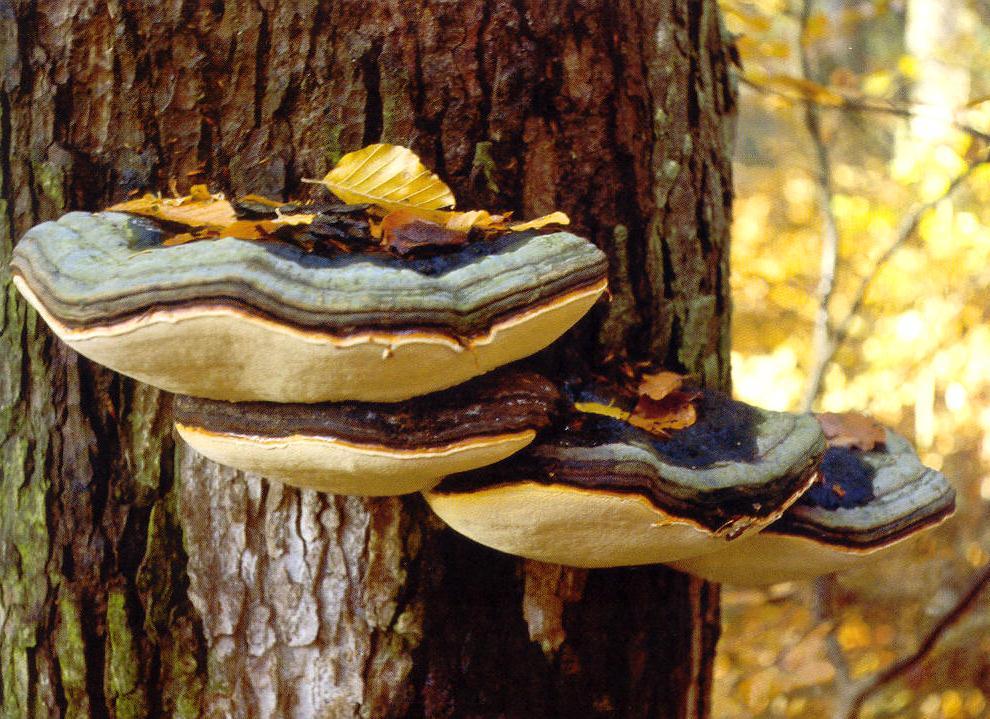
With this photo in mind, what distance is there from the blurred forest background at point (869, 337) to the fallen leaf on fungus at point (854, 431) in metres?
1.96

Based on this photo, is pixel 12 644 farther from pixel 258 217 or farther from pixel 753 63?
pixel 753 63

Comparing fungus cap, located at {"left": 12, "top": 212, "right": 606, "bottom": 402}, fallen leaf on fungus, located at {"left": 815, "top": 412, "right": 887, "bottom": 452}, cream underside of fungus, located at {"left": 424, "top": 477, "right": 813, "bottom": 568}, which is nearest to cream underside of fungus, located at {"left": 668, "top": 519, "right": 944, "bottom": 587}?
cream underside of fungus, located at {"left": 424, "top": 477, "right": 813, "bottom": 568}

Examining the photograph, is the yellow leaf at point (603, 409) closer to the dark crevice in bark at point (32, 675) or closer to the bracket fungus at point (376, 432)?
the bracket fungus at point (376, 432)

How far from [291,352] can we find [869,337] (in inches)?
301

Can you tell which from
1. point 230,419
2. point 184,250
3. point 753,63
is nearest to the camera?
point 184,250

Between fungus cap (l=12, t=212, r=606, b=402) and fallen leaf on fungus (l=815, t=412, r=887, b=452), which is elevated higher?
fungus cap (l=12, t=212, r=606, b=402)

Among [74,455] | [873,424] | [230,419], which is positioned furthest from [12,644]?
[873,424]

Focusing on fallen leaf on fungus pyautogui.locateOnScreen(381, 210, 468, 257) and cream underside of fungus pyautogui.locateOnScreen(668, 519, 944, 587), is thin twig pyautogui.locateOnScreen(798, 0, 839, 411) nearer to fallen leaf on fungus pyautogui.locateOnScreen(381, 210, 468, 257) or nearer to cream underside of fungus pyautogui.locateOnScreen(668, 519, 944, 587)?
cream underside of fungus pyautogui.locateOnScreen(668, 519, 944, 587)

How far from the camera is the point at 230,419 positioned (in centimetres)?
127

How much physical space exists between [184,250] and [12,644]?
1219mm

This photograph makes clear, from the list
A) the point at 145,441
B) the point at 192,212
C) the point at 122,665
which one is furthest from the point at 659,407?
the point at 122,665

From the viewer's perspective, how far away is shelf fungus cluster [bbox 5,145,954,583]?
106cm

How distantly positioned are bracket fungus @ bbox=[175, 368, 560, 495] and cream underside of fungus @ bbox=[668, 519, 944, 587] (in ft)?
2.00

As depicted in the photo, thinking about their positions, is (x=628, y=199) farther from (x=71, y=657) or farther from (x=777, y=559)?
(x=71, y=657)
